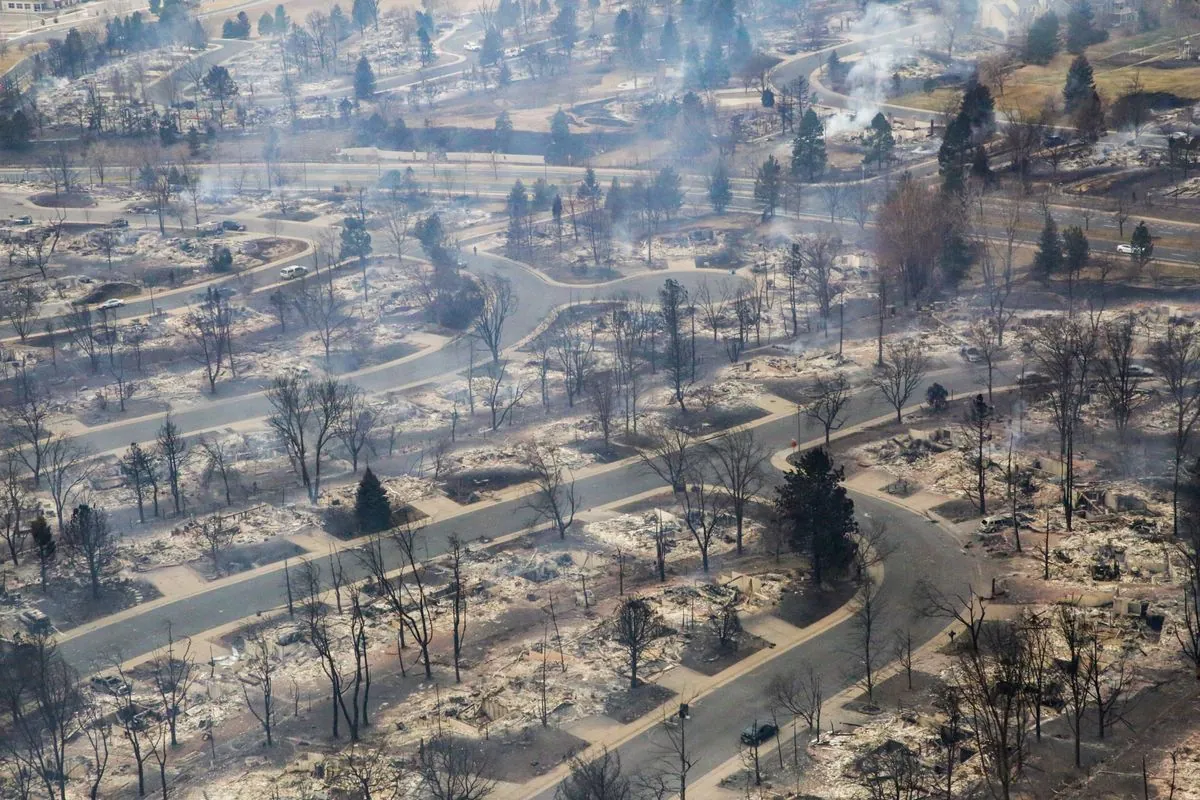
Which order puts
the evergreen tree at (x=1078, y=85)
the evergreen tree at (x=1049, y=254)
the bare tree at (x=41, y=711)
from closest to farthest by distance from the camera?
the bare tree at (x=41, y=711)
the evergreen tree at (x=1049, y=254)
the evergreen tree at (x=1078, y=85)

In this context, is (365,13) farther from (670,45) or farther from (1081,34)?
(1081,34)

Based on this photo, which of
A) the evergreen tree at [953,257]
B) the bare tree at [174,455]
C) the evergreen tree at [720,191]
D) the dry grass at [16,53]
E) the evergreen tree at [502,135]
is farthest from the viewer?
the dry grass at [16,53]

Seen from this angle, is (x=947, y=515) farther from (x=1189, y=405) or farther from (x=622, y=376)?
(x=622, y=376)

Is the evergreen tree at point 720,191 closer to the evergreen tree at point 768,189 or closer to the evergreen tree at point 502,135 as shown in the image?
the evergreen tree at point 768,189

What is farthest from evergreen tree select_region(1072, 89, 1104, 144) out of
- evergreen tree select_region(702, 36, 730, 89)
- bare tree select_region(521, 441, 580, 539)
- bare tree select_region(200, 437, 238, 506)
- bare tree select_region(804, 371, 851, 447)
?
bare tree select_region(200, 437, 238, 506)

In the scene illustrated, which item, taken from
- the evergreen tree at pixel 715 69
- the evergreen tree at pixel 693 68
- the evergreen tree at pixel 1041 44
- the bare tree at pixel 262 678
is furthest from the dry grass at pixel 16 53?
the bare tree at pixel 262 678

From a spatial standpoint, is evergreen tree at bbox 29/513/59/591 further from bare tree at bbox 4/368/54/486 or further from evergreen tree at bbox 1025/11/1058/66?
evergreen tree at bbox 1025/11/1058/66
